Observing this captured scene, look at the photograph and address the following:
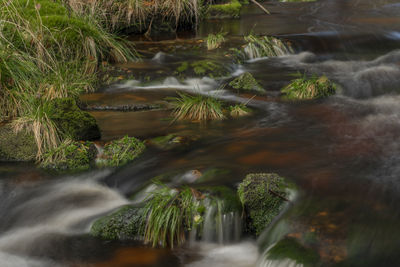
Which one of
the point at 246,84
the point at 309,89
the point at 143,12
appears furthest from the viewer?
the point at 143,12

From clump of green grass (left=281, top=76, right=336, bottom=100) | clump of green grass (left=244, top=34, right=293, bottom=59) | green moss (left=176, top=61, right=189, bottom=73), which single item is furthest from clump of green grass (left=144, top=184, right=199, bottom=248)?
clump of green grass (left=244, top=34, right=293, bottom=59)

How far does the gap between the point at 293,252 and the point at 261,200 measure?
2.68 ft

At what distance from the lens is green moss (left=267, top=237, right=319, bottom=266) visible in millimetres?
4117

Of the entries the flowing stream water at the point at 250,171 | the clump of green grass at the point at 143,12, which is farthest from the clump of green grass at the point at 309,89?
the clump of green grass at the point at 143,12

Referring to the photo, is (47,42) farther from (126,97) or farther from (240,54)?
(240,54)

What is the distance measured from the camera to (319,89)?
9078mm

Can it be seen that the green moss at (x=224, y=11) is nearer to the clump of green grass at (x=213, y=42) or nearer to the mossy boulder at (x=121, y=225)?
the clump of green grass at (x=213, y=42)

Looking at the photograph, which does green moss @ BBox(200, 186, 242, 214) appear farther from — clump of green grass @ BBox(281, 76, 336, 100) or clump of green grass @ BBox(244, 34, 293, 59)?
clump of green grass @ BBox(244, 34, 293, 59)

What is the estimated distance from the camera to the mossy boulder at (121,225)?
4.95m

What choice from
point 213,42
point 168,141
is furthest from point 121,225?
point 213,42

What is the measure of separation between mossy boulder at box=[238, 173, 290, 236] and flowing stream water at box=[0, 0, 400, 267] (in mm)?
130

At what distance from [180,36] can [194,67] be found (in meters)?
4.06

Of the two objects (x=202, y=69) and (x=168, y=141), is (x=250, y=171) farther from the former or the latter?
(x=202, y=69)

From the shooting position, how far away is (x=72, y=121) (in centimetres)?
675
